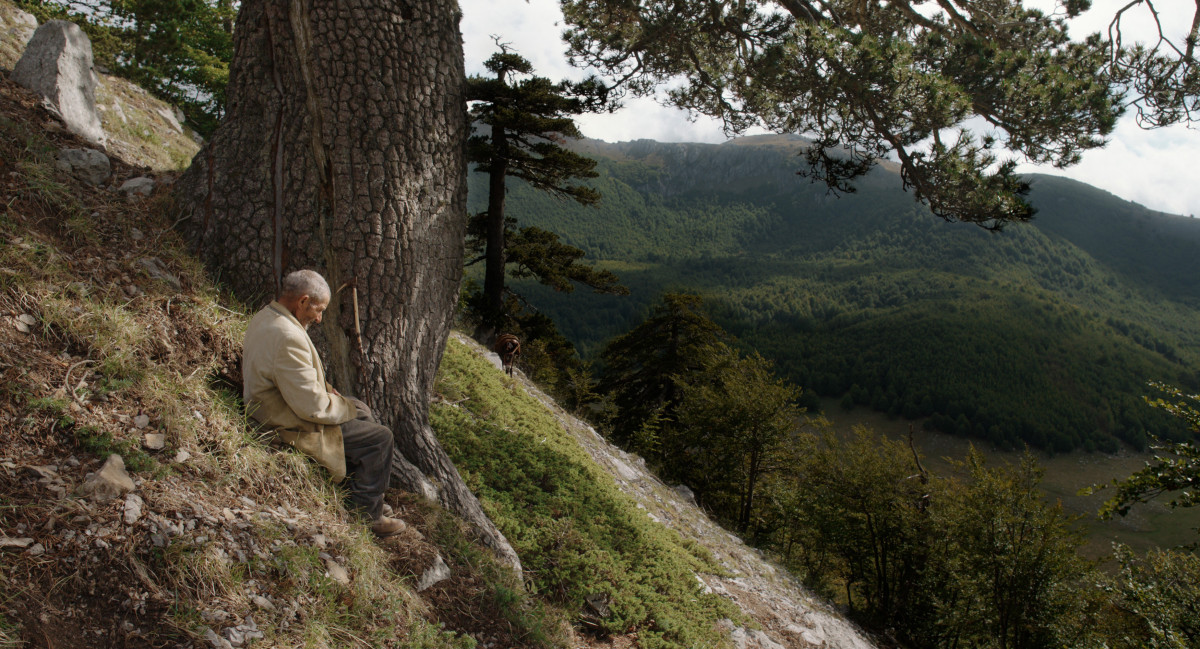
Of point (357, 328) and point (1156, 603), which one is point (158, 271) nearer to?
point (357, 328)

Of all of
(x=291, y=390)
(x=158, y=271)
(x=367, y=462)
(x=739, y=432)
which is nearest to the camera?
(x=291, y=390)

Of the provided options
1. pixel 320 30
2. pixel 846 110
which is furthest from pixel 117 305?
pixel 846 110

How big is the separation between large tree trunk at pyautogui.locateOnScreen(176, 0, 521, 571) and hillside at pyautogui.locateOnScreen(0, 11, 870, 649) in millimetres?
425

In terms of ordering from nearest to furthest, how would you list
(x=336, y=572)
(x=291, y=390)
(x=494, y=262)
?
(x=336, y=572) → (x=291, y=390) → (x=494, y=262)

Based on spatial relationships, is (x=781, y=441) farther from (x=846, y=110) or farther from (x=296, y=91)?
(x=296, y=91)

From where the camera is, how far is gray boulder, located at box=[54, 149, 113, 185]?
4172 mm

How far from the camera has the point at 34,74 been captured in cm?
482

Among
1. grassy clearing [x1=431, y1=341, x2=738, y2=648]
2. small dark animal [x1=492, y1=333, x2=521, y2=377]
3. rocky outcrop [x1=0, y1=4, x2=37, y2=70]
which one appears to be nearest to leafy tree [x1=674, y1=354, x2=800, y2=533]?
small dark animal [x1=492, y1=333, x2=521, y2=377]

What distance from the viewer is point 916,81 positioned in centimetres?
603

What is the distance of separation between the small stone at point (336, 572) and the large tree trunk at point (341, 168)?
1.02 meters

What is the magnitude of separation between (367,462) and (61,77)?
168 inches

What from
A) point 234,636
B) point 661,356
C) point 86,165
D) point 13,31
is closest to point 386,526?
point 234,636

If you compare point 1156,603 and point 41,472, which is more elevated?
point 41,472

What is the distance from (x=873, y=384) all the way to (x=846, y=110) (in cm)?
12705
